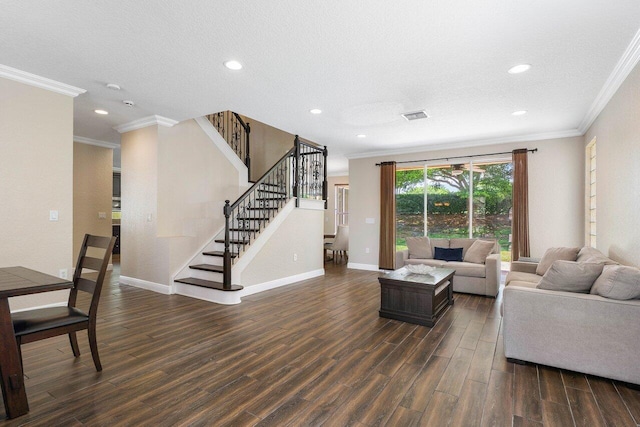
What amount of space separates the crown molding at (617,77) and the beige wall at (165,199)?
5.81 m

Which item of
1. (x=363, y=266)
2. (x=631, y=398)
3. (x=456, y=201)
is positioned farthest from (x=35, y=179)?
(x=456, y=201)

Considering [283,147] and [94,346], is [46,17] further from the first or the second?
[283,147]

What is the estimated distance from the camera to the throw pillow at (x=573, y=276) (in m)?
2.65

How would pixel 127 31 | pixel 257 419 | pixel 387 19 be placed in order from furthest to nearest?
1. pixel 127 31
2. pixel 387 19
3. pixel 257 419

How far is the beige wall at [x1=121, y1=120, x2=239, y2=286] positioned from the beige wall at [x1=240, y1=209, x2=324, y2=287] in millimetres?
1271

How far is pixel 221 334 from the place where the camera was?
331cm

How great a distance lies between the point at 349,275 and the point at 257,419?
196 inches

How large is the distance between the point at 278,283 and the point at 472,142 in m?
4.69

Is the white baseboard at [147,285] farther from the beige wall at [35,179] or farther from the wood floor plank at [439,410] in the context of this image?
the wood floor plank at [439,410]

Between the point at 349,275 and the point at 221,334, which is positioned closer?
the point at 221,334

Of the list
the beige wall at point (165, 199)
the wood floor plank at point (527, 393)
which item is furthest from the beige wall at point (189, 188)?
the wood floor plank at point (527, 393)

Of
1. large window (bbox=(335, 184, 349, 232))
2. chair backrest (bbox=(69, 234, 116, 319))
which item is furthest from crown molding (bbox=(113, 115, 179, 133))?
large window (bbox=(335, 184, 349, 232))

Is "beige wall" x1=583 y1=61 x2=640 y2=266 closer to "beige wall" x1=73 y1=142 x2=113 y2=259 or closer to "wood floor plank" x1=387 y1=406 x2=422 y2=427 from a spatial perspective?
"wood floor plank" x1=387 y1=406 x2=422 y2=427

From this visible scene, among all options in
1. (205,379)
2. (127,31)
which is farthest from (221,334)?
(127,31)
